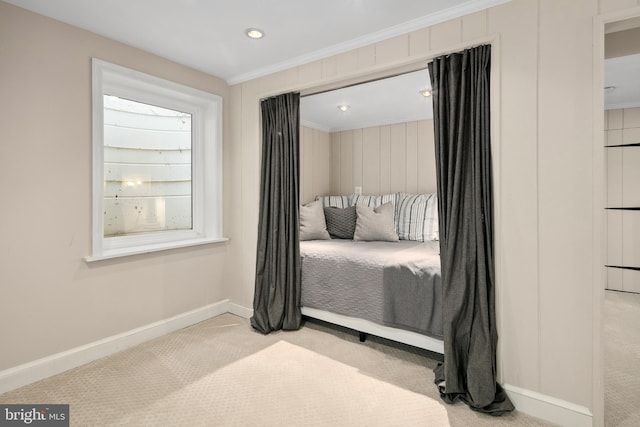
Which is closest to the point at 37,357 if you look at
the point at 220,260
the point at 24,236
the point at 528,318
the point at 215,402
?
the point at 24,236

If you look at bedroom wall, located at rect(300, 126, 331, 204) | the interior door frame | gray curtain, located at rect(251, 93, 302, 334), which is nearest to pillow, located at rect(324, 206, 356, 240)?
bedroom wall, located at rect(300, 126, 331, 204)

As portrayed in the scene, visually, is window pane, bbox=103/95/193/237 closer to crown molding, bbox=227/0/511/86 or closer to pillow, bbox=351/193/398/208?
crown molding, bbox=227/0/511/86

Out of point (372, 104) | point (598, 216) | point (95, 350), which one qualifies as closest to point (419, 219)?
point (372, 104)

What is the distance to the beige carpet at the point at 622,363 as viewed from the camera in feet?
5.89

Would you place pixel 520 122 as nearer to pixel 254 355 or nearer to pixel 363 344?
pixel 363 344

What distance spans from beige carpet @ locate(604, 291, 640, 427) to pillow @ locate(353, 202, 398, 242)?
1905mm

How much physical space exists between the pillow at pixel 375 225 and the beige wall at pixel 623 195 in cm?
296

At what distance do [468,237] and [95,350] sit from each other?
8.78 ft

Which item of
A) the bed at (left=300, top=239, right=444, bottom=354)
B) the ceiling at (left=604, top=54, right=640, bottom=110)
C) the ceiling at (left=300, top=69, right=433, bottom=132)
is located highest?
the ceiling at (left=604, top=54, right=640, bottom=110)

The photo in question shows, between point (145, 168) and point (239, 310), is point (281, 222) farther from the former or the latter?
point (145, 168)

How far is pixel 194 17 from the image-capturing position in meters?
2.15

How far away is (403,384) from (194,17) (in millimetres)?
2709

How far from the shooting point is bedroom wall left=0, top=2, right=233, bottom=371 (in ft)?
6.62

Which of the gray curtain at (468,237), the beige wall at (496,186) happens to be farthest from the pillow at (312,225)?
the gray curtain at (468,237)
